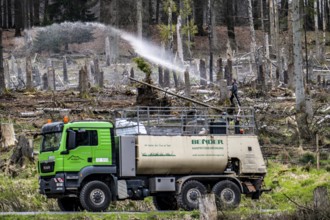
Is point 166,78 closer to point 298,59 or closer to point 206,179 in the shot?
point 298,59

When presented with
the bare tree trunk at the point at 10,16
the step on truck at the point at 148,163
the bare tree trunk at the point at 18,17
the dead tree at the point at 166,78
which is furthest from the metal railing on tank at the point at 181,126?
the bare tree trunk at the point at 10,16

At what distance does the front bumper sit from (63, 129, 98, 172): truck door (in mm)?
321

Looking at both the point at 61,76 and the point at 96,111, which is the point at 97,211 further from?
the point at 61,76

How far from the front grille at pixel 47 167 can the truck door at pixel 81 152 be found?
14.4 inches

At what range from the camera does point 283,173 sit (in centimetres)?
3094

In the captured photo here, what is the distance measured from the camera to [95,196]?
2472cm

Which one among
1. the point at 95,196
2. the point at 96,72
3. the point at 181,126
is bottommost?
the point at 95,196

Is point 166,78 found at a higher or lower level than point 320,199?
higher

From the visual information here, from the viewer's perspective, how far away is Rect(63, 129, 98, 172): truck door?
24562mm

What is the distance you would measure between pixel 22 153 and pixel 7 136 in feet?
10.0

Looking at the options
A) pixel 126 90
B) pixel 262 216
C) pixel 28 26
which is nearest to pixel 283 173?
pixel 262 216

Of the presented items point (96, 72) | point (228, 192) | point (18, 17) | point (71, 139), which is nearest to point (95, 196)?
point (71, 139)

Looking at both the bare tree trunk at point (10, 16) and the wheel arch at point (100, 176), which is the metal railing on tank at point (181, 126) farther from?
the bare tree trunk at point (10, 16)

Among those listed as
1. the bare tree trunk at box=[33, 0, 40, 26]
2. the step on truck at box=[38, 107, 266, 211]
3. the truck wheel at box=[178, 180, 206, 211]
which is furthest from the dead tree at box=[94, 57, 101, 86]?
the bare tree trunk at box=[33, 0, 40, 26]
